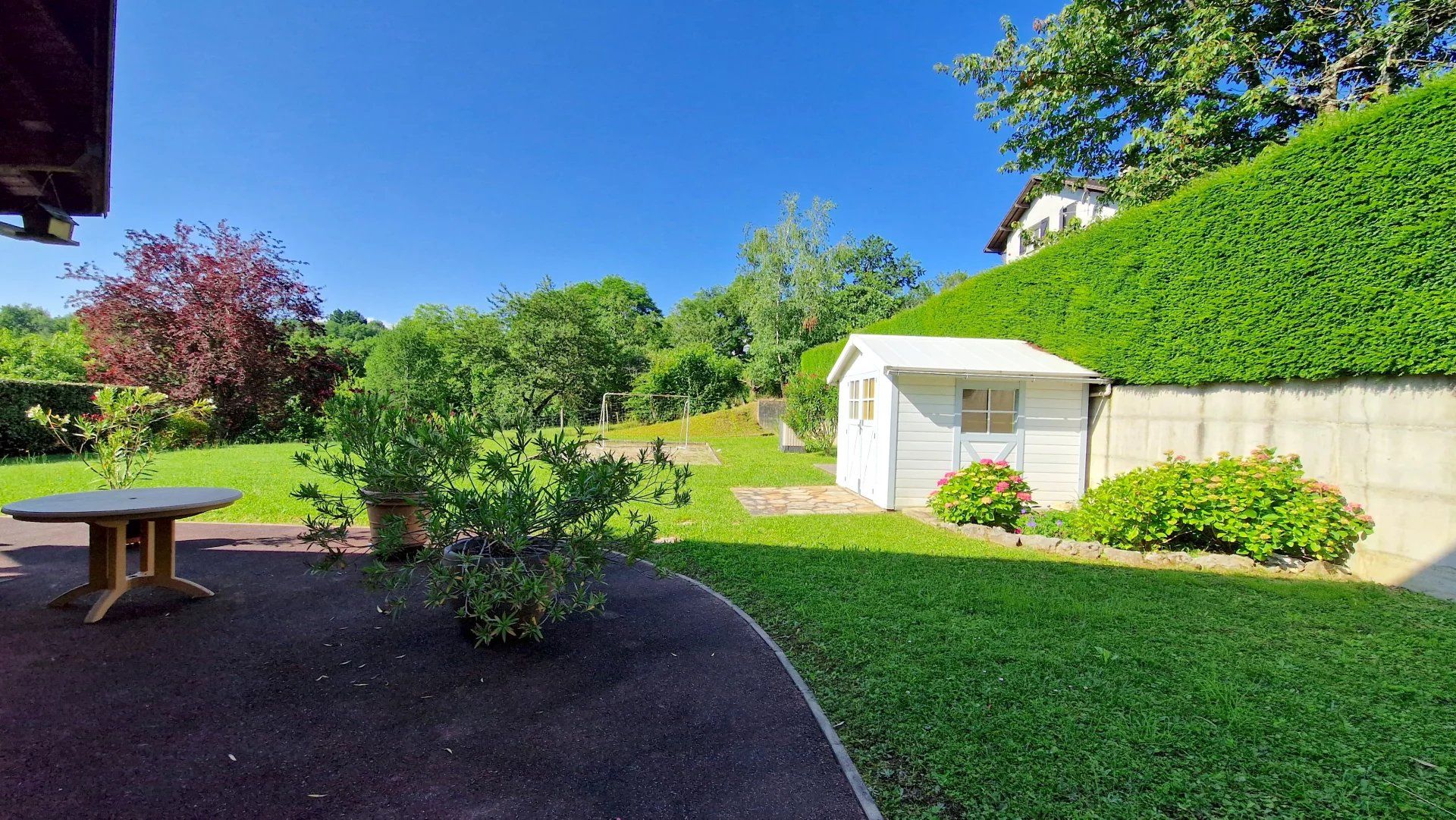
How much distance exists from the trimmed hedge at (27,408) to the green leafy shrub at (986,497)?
17489 millimetres

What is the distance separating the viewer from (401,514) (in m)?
4.82

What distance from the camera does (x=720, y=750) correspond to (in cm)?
229

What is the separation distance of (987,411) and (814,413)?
25.1ft

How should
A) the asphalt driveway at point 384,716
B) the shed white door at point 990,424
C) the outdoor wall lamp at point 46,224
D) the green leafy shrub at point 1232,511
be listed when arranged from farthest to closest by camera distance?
1. the shed white door at point 990,424
2. the green leafy shrub at point 1232,511
3. the outdoor wall lamp at point 46,224
4. the asphalt driveway at point 384,716

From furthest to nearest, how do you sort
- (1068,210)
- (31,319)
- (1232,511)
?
1. (31,319)
2. (1068,210)
3. (1232,511)

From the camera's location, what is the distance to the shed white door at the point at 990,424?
7703mm

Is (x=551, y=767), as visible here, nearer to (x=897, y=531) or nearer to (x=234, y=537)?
(x=897, y=531)

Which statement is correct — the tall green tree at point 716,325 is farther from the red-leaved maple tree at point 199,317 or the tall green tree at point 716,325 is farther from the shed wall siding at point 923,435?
the shed wall siding at point 923,435

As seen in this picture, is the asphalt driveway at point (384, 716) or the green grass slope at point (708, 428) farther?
the green grass slope at point (708, 428)

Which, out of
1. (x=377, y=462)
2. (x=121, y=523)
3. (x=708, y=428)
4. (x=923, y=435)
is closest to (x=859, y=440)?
(x=923, y=435)

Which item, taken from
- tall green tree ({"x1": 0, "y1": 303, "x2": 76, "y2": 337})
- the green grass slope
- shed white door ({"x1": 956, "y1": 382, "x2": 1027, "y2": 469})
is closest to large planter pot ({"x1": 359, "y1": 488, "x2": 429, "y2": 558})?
shed white door ({"x1": 956, "y1": 382, "x2": 1027, "y2": 469})

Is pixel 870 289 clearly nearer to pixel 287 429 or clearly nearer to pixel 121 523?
pixel 287 429

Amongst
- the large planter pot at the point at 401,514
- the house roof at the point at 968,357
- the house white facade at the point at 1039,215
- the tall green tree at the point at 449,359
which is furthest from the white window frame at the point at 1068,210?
the tall green tree at the point at 449,359

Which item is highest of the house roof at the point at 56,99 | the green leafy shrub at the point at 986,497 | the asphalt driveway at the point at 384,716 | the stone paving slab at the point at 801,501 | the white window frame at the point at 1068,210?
the white window frame at the point at 1068,210
